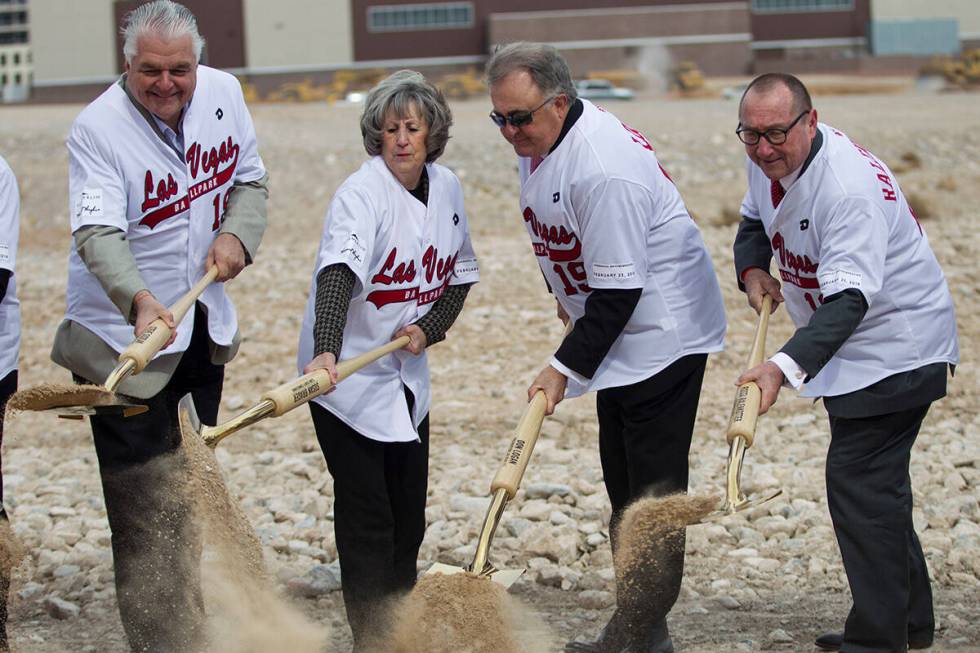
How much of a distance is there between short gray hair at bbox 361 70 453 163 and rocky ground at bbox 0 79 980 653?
1.97 metres

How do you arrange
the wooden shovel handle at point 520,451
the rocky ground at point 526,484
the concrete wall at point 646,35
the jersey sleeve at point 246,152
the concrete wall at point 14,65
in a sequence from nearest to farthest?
the wooden shovel handle at point 520,451, the jersey sleeve at point 246,152, the rocky ground at point 526,484, the concrete wall at point 646,35, the concrete wall at point 14,65

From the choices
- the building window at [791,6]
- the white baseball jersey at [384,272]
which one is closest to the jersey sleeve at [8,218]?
the white baseball jersey at [384,272]

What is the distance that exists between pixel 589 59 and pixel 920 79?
12393 mm

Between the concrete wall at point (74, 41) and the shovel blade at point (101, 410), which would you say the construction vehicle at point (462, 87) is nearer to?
the concrete wall at point (74, 41)

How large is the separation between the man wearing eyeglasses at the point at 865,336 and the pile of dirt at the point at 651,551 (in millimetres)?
468

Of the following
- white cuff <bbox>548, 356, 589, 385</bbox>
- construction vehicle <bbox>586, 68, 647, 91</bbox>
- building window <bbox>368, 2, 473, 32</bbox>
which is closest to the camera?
white cuff <bbox>548, 356, 589, 385</bbox>

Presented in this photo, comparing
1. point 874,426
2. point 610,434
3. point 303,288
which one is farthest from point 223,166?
point 303,288

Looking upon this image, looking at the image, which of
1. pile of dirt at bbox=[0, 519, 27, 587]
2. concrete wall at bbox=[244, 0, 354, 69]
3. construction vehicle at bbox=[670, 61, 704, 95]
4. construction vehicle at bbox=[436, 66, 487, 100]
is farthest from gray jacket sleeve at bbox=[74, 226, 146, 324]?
concrete wall at bbox=[244, 0, 354, 69]

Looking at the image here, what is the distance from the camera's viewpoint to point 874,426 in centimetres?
437

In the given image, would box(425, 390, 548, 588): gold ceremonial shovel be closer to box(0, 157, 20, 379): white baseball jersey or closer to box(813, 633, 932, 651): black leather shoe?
box(813, 633, 932, 651): black leather shoe

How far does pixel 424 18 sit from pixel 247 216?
4855 cm

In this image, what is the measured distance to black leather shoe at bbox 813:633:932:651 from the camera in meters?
4.68

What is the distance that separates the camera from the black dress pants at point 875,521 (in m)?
4.34

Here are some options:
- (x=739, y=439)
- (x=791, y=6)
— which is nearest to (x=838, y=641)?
(x=739, y=439)
